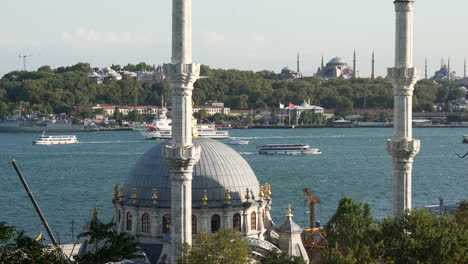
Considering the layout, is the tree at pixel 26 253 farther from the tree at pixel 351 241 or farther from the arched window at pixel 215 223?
the tree at pixel 351 241

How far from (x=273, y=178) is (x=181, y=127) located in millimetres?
61482

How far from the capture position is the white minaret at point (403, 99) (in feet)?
86.7

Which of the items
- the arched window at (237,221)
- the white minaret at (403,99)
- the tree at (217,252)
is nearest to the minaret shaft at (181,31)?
the tree at (217,252)

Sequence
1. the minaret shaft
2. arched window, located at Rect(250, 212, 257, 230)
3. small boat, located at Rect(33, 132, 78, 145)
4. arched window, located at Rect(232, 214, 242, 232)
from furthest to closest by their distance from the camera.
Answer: small boat, located at Rect(33, 132, 78, 145) → arched window, located at Rect(250, 212, 257, 230) → arched window, located at Rect(232, 214, 242, 232) → the minaret shaft

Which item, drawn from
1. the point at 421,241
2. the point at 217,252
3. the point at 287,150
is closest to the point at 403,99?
the point at 421,241

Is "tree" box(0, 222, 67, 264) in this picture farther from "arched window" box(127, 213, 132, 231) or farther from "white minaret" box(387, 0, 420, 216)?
"white minaret" box(387, 0, 420, 216)

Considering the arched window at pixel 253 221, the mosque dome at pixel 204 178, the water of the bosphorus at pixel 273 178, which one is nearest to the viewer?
the mosque dome at pixel 204 178

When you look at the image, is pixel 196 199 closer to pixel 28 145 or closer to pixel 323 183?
pixel 323 183

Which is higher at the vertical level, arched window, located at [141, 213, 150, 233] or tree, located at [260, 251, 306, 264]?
arched window, located at [141, 213, 150, 233]

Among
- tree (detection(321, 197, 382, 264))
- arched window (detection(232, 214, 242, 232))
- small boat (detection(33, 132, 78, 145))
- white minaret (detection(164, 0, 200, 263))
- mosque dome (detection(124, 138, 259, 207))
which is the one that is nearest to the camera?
tree (detection(321, 197, 382, 264))

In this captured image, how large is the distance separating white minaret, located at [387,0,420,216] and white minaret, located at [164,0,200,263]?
241 inches

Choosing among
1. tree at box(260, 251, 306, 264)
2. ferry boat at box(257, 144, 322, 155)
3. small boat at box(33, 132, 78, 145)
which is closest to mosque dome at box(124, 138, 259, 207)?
tree at box(260, 251, 306, 264)

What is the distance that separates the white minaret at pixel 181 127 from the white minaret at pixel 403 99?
20.1 ft

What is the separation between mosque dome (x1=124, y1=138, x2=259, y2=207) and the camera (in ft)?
88.4
